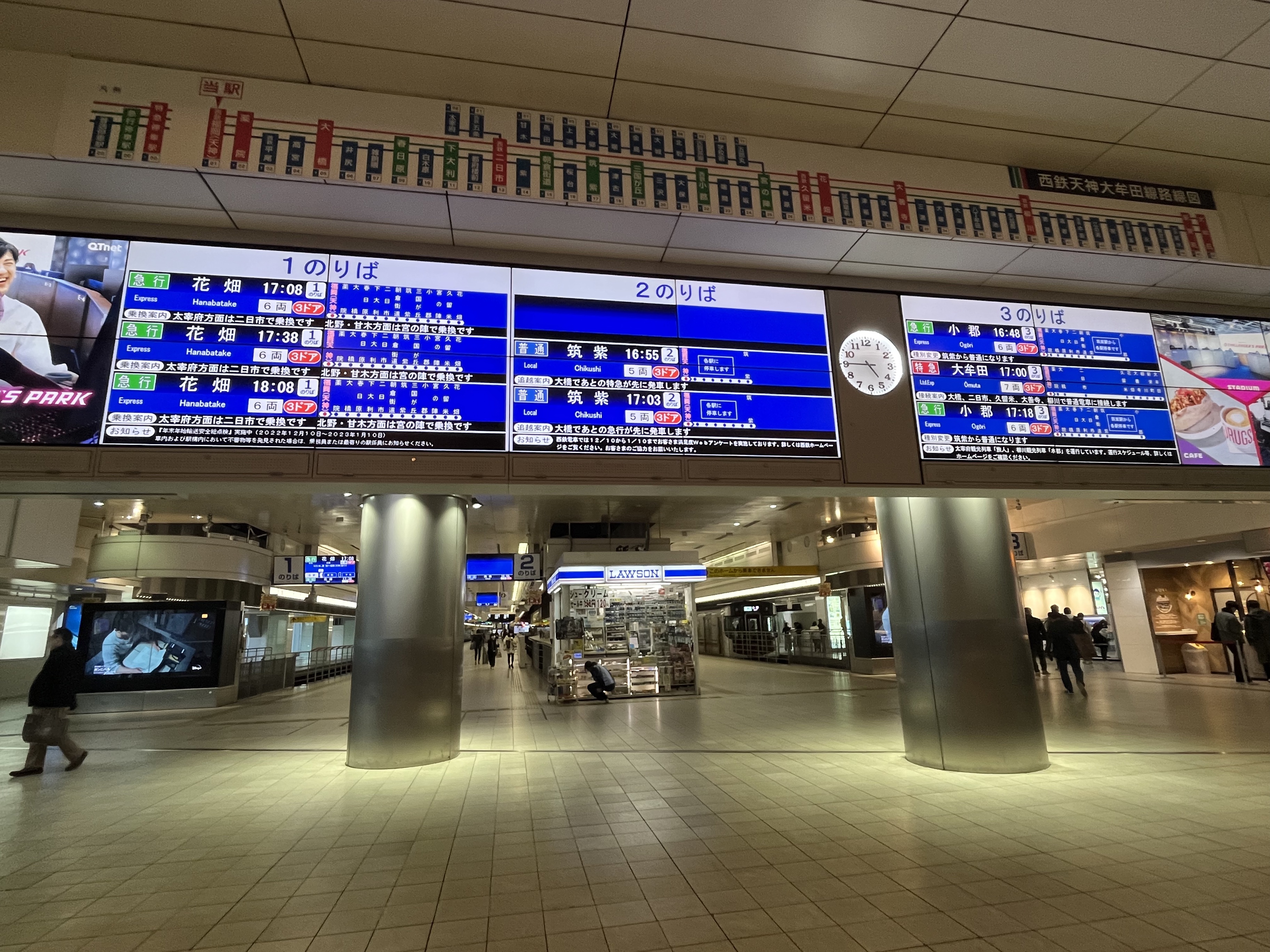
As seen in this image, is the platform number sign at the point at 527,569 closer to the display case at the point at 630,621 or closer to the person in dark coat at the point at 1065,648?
the display case at the point at 630,621

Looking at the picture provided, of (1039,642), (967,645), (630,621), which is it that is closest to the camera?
(967,645)

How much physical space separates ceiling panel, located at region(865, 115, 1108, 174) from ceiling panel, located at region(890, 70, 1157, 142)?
1.7 inches

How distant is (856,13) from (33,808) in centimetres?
836

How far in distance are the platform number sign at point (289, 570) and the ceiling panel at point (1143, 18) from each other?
53.5 ft

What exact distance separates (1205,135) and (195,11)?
Result: 5.35 metres

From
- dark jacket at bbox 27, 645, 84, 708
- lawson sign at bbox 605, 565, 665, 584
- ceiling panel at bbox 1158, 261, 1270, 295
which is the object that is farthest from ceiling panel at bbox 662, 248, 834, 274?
lawson sign at bbox 605, 565, 665, 584

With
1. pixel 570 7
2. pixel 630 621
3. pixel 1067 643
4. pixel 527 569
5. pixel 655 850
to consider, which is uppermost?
pixel 570 7

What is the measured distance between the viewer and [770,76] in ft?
10.7

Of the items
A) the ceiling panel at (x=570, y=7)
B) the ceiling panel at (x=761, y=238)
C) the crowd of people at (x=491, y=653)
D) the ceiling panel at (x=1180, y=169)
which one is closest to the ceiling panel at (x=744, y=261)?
the ceiling panel at (x=761, y=238)

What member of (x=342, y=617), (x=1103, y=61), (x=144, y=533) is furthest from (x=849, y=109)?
(x=342, y=617)

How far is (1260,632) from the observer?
11.2 meters

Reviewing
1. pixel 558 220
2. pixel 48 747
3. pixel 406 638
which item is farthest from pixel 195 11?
pixel 48 747

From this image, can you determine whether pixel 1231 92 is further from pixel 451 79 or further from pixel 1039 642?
pixel 1039 642

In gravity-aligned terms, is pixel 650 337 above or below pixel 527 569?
above
